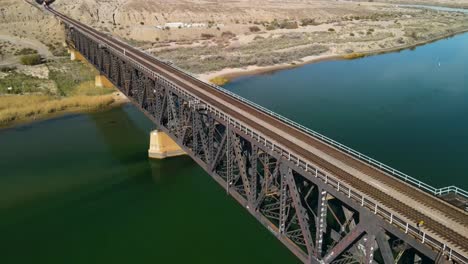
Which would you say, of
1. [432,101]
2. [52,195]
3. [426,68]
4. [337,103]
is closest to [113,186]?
[52,195]

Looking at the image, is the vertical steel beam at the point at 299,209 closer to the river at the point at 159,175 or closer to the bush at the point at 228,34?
the river at the point at 159,175

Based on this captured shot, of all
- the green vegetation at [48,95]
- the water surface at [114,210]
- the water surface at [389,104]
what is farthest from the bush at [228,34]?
the water surface at [114,210]

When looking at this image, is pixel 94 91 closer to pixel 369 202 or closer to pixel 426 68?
pixel 369 202

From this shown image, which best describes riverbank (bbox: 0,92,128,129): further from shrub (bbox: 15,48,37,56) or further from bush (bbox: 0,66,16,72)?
shrub (bbox: 15,48,37,56)

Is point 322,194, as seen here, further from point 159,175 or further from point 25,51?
point 25,51

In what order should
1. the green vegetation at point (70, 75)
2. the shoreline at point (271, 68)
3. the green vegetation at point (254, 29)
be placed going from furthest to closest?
1. the green vegetation at point (254, 29)
2. the shoreline at point (271, 68)
3. the green vegetation at point (70, 75)

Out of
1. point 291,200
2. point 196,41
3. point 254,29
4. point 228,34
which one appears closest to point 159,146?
point 291,200
